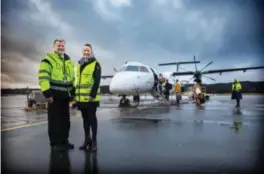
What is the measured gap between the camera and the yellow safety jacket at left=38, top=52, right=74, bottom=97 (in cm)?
485

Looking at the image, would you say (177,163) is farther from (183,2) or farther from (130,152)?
(183,2)

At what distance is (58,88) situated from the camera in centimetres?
505

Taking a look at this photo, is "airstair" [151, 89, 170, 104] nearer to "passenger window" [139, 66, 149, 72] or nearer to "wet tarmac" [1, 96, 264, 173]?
"passenger window" [139, 66, 149, 72]

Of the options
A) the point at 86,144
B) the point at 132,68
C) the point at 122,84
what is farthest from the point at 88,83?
the point at 132,68

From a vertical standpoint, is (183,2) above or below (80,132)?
above

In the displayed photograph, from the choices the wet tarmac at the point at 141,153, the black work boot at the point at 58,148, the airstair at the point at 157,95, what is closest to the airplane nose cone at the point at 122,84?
the airstair at the point at 157,95

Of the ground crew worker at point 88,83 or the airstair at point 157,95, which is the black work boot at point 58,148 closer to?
the ground crew worker at point 88,83

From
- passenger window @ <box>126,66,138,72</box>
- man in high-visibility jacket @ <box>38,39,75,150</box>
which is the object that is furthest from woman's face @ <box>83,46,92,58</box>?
passenger window @ <box>126,66,138,72</box>

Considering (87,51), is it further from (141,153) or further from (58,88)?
(141,153)

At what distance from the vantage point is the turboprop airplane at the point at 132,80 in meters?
15.9

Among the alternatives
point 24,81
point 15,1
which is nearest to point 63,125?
point 24,81

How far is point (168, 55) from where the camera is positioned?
523cm

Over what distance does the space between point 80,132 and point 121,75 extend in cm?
969

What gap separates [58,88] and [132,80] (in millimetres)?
11572
